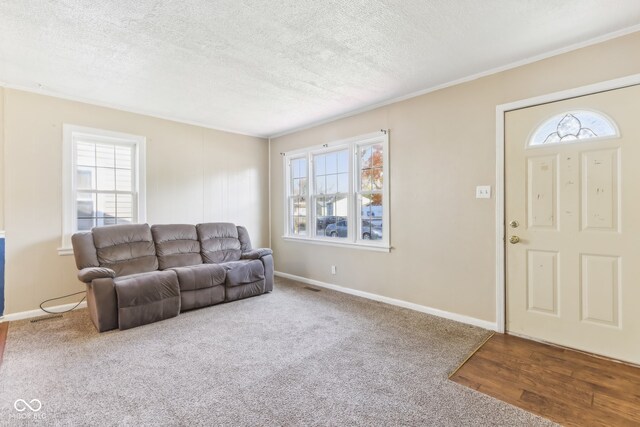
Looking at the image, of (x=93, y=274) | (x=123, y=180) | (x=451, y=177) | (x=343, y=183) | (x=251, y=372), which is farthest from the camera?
(x=343, y=183)

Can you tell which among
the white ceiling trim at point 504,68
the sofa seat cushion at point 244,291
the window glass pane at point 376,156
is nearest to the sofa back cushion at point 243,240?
the sofa seat cushion at point 244,291

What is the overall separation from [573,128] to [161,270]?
456 cm

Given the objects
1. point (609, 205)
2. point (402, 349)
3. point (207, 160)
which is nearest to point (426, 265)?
point (402, 349)

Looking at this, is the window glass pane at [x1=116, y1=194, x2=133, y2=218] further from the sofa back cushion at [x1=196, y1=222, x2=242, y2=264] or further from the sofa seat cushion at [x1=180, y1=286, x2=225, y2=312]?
the sofa seat cushion at [x1=180, y1=286, x2=225, y2=312]

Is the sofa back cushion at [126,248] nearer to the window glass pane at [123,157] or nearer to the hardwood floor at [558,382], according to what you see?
the window glass pane at [123,157]

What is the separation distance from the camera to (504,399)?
1940mm

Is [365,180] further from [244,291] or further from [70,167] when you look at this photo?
[70,167]

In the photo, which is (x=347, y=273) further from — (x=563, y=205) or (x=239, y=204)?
(x=563, y=205)

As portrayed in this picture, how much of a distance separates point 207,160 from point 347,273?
2.82 m

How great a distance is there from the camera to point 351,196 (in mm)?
4363

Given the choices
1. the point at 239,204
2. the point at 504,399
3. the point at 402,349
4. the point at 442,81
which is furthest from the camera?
the point at 239,204

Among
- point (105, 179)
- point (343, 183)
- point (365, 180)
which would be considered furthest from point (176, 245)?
point (365, 180)

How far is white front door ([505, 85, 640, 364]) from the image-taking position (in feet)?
7.78

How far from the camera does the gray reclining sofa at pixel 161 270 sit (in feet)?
10.1
